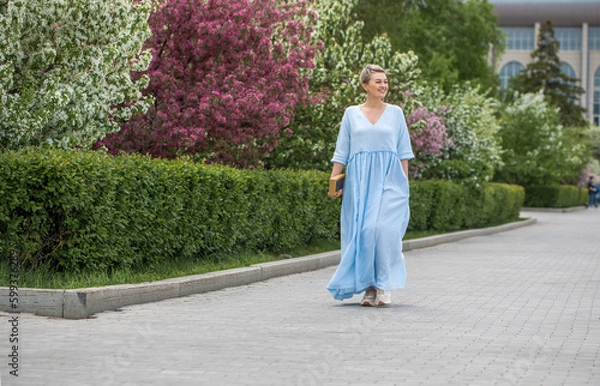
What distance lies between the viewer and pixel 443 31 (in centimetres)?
5162

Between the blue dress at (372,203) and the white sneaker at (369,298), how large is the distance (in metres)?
0.14

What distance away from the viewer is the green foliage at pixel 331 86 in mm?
22781

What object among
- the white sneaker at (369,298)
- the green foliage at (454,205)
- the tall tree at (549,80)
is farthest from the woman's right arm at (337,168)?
the tall tree at (549,80)

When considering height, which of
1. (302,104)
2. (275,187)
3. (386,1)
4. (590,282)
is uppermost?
(386,1)

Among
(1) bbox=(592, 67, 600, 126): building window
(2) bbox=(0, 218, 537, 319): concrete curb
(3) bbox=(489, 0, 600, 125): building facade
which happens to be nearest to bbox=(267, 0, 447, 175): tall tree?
(2) bbox=(0, 218, 537, 319): concrete curb

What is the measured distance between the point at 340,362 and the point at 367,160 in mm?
3499

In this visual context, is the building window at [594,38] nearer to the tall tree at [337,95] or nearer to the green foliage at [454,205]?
the green foliage at [454,205]

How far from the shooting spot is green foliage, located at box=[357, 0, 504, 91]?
4519cm

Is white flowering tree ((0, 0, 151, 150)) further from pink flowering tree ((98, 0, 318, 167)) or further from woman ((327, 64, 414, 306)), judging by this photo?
woman ((327, 64, 414, 306))

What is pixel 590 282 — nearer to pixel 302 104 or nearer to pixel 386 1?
pixel 302 104

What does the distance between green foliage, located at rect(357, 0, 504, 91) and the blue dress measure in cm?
→ 3454

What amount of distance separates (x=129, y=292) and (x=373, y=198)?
87.0 inches

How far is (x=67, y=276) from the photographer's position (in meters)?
9.73

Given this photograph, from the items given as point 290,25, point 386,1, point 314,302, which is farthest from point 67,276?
point 386,1
